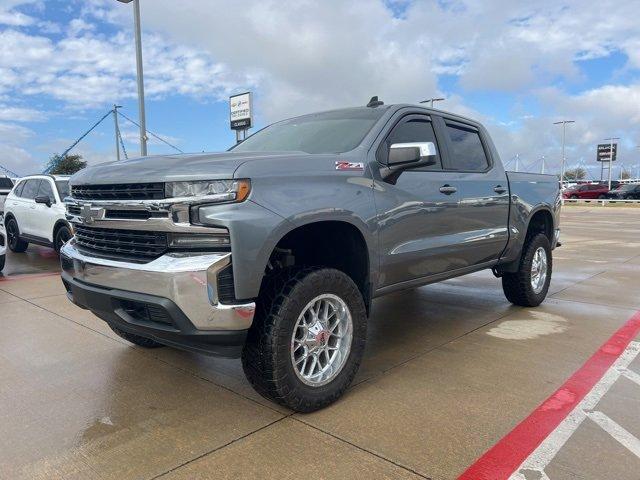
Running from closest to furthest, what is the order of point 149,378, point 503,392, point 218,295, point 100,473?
point 100,473 < point 218,295 < point 503,392 < point 149,378

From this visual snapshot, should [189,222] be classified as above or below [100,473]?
above

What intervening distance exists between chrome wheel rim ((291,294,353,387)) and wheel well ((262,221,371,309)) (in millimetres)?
333

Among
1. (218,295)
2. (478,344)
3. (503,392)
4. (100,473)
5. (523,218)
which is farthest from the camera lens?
(523,218)

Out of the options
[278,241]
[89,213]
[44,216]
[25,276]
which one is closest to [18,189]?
[44,216]

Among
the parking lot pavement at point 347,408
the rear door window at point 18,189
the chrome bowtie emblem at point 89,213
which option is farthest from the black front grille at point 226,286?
the rear door window at point 18,189

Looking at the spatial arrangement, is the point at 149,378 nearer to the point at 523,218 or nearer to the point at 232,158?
the point at 232,158

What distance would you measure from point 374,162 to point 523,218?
2608 mm

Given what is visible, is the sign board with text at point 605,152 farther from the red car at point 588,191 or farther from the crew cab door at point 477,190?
the crew cab door at point 477,190

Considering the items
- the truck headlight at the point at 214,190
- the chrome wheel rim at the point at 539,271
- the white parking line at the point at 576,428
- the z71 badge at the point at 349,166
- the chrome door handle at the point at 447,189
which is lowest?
the white parking line at the point at 576,428

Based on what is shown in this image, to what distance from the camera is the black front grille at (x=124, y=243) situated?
2973mm

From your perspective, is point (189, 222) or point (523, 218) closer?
point (189, 222)

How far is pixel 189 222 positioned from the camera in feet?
9.34

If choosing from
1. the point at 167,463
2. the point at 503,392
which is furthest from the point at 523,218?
the point at 167,463

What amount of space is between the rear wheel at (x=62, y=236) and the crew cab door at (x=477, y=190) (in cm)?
676
